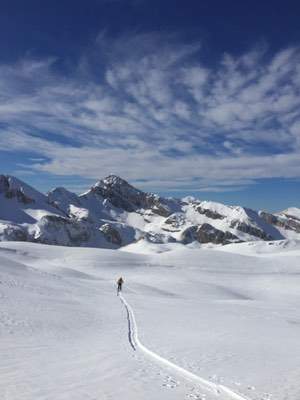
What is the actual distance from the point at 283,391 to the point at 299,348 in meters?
8.27

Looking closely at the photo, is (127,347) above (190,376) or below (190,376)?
below

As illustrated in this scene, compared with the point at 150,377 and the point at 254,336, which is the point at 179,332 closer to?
the point at 254,336

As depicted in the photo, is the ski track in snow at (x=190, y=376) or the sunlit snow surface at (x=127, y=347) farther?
the sunlit snow surface at (x=127, y=347)

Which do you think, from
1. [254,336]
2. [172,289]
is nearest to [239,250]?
[172,289]

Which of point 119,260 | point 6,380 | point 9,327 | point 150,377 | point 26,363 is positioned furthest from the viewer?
point 119,260

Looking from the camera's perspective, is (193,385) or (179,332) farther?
(179,332)

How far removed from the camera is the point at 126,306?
105 feet

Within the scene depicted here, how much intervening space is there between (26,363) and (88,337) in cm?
625

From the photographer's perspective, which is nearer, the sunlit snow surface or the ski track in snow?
the ski track in snow

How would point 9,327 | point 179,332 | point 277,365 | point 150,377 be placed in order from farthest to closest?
point 179,332
point 9,327
point 277,365
point 150,377

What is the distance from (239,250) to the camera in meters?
136

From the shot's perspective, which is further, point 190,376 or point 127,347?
point 127,347

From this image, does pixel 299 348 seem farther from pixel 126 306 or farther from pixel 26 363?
pixel 126 306

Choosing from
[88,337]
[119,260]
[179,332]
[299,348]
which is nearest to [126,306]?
[179,332]
